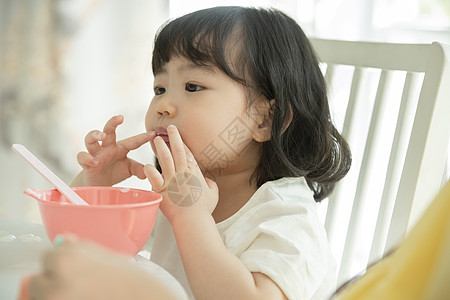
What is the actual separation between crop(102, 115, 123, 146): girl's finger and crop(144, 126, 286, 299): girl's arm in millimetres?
168

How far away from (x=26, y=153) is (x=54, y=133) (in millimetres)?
1141

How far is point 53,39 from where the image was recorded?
5.49ft

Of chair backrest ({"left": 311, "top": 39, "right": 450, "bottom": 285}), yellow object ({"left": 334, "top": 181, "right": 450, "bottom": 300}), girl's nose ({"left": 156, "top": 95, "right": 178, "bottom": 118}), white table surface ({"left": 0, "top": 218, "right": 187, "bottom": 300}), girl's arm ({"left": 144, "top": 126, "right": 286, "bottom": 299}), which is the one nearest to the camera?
yellow object ({"left": 334, "top": 181, "right": 450, "bottom": 300})

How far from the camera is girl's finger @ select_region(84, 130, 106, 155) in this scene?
36.9 inches

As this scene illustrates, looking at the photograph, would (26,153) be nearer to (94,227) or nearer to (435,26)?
(94,227)

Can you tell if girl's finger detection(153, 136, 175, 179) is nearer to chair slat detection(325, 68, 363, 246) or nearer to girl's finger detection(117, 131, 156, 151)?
girl's finger detection(117, 131, 156, 151)

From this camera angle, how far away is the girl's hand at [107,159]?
953 mm

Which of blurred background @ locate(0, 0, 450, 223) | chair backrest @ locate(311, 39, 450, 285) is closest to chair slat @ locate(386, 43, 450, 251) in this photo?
chair backrest @ locate(311, 39, 450, 285)

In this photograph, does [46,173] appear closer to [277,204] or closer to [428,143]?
[277,204]

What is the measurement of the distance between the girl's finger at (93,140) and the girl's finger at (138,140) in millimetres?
47

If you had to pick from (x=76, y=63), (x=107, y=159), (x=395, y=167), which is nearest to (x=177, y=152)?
(x=107, y=159)

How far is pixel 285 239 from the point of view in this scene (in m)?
0.71

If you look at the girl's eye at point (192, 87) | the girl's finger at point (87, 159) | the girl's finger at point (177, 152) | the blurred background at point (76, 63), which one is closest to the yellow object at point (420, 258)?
the girl's finger at point (177, 152)

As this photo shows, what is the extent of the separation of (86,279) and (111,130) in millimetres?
685
